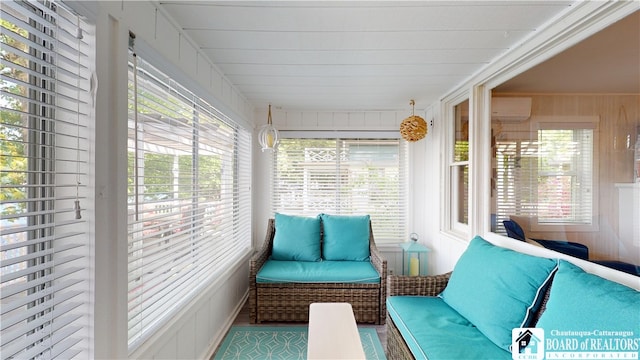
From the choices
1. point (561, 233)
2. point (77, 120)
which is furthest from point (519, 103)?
point (77, 120)

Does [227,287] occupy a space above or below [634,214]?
below

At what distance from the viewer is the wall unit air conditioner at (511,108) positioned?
185 centimetres

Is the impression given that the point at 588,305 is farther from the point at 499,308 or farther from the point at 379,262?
the point at 379,262

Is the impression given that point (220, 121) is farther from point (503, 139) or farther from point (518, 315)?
point (518, 315)

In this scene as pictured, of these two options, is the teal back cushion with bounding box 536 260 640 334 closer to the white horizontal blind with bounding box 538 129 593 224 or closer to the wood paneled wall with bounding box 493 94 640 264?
the wood paneled wall with bounding box 493 94 640 264

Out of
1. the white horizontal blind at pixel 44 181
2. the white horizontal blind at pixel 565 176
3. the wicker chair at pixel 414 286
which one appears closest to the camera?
the white horizontal blind at pixel 44 181

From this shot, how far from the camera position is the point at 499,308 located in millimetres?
1435

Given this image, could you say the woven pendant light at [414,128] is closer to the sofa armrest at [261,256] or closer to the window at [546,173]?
the window at [546,173]

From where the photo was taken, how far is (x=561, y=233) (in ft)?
5.17

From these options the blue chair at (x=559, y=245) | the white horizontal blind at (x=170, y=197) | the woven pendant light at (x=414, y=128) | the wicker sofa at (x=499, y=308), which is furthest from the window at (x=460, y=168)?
the white horizontal blind at (x=170, y=197)

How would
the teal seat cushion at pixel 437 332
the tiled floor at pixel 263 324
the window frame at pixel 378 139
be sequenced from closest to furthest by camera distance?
1. the teal seat cushion at pixel 437 332
2. the tiled floor at pixel 263 324
3. the window frame at pixel 378 139

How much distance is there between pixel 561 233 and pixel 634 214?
0.41 m

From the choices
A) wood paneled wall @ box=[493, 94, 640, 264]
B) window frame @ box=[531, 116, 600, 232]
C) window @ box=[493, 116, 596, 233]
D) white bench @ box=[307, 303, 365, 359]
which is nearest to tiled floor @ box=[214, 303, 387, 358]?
white bench @ box=[307, 303, 365, 359]

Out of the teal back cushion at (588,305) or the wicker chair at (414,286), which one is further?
the wicker chair at (414,286)
